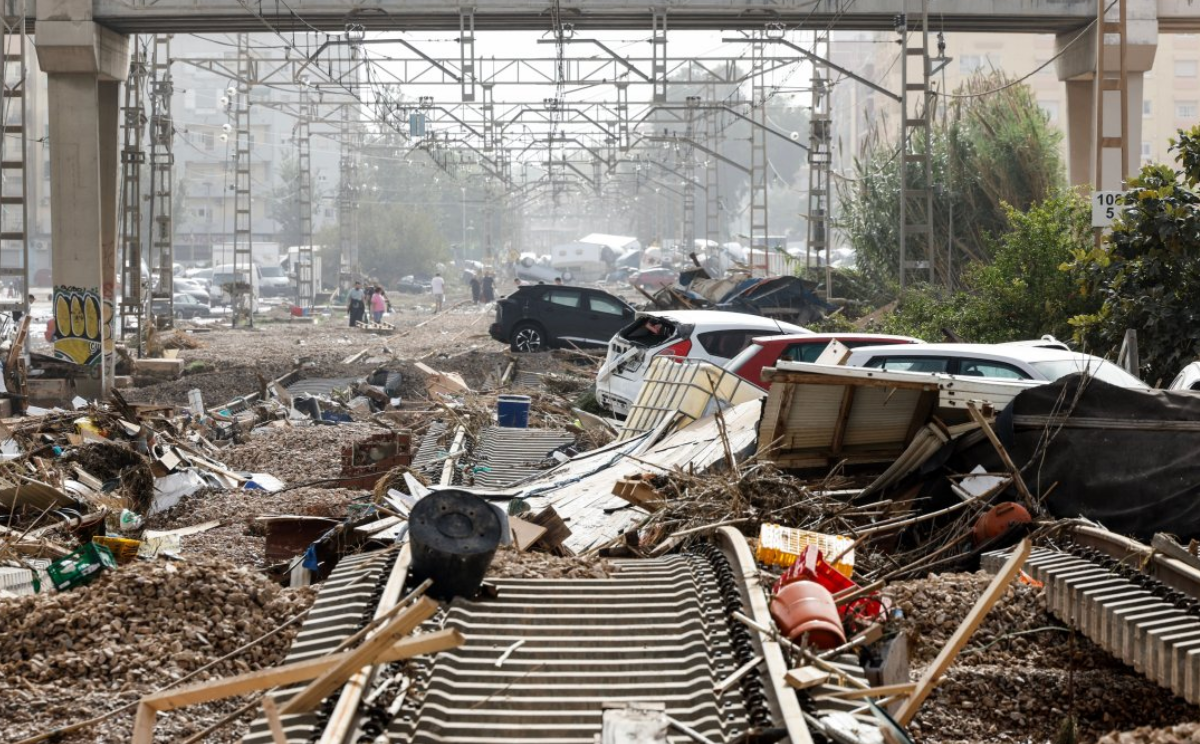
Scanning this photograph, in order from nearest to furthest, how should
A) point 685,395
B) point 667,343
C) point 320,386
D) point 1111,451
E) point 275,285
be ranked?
point 1111,451 → point 685,395 → point 667,343 → point 320,386 → point 275,285

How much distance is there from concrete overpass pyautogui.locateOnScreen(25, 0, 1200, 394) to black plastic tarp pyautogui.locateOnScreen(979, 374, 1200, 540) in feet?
54.1

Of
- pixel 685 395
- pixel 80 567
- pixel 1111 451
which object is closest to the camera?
pixel 80 567

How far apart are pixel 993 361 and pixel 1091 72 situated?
1476cm

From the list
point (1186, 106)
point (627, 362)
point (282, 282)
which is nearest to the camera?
point (627, 362)

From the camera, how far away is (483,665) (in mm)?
6379

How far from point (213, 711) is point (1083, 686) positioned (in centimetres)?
425

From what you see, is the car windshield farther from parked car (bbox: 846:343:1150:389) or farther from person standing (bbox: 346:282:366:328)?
person standing (bbox: 346:282:366:328)

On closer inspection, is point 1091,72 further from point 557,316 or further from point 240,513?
point 240,513

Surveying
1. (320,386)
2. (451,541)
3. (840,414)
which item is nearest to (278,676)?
(451,541)

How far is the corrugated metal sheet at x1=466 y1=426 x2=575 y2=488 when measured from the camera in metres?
14.6

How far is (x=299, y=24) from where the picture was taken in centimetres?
2664

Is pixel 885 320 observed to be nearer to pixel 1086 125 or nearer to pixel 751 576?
pixel 1086 125

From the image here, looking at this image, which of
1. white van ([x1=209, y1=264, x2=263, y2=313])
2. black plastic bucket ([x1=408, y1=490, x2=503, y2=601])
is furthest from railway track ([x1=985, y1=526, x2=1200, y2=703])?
white van ([x1=209, y1=264, x2=263, y2=313])

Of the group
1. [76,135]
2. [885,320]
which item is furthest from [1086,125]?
[76,135]
